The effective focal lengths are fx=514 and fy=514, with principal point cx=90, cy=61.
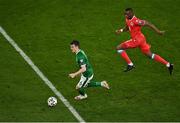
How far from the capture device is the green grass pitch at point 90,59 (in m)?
15.5

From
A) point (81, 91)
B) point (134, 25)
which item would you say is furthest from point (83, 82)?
point (134, 25)

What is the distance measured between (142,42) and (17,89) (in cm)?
452

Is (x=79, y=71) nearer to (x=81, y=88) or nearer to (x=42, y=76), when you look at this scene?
(x=81, y=88)

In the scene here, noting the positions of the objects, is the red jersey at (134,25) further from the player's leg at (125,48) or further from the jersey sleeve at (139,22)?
the player's leg at (125,48)

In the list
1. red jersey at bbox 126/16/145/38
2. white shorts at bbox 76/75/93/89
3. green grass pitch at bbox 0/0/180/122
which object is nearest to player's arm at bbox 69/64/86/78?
white shorts at bbox 76/75/93/89

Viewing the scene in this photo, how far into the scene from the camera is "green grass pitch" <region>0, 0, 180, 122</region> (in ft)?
50.8

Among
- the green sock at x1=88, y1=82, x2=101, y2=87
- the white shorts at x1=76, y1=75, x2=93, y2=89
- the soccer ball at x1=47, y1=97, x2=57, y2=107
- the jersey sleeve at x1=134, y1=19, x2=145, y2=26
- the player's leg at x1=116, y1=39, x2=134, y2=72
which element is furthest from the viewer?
the player's leg at x1=116, y1=39, x2=134, y2=72

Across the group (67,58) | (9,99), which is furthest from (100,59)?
(9,99)

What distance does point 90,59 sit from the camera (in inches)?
760

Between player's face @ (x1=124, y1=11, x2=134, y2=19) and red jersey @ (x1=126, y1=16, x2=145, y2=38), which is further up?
player's face @ (x1=124, y1=11, x2=134, y2=19)

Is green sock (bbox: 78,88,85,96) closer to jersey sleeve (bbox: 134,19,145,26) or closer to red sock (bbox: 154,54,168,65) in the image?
red sock (bbox: 154,54,168,65)

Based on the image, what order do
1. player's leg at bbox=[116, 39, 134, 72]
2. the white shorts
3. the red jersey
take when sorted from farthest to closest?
player's leg at bbox=[116, 39, 134, 72] → the red jersey → the white shorts

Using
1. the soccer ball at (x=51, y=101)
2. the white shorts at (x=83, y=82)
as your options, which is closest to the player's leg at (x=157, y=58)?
the white shorts at (x=83, y=82)

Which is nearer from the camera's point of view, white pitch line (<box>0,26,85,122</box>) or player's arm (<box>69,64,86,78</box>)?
player's arm (<box>69,64,86,78</box>)
